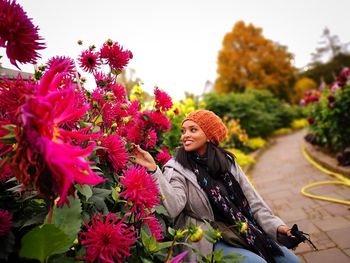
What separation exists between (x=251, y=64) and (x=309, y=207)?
24.8 meters

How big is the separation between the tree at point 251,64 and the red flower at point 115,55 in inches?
1018

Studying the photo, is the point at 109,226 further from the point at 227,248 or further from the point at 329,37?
the point at 329,37

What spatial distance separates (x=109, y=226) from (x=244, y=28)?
3119 cm

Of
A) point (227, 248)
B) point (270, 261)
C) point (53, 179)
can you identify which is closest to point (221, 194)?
point (227, 248)

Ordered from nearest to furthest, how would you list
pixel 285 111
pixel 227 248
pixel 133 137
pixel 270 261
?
pixel 133 137
pixel 227 248
pixel 270 261
pixel 285 111

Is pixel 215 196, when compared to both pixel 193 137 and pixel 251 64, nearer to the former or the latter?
pixel 193 137

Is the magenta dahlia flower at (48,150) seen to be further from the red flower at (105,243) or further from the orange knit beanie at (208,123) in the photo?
the orange knit beanie at (208,123)

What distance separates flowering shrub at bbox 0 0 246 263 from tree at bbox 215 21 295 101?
85.3ft

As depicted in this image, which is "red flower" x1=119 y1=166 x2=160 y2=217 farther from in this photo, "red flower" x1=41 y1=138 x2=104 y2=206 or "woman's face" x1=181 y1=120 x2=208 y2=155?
"woman's face" x1=181 y1=120 x2=208 y2=155

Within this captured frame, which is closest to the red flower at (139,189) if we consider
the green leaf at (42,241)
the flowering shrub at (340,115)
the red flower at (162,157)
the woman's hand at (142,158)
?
the green leaf at (42,241)

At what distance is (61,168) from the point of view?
47 centimetres

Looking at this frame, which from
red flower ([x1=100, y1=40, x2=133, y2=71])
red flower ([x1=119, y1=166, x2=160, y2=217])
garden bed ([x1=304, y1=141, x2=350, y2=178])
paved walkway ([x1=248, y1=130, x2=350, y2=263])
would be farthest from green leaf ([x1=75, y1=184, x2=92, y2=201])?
garden bed ([x1=304, y1=141, x2=350, y2=178])

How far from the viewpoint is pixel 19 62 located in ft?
2.21

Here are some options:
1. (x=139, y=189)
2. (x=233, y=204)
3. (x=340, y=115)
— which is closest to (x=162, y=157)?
(x=233, y=204)
